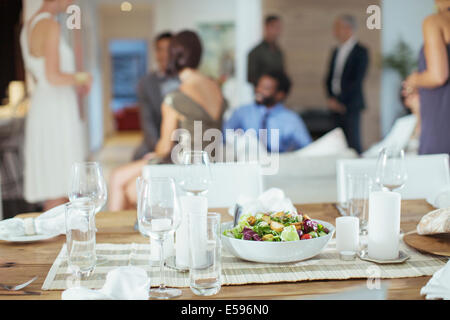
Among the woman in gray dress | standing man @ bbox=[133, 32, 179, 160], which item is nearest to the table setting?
the woman in gray dress

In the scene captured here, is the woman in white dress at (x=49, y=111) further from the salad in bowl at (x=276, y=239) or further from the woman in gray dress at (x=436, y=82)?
the salad in bowl at (x=276, y=239)

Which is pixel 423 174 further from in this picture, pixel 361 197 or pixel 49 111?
pixel 49 111

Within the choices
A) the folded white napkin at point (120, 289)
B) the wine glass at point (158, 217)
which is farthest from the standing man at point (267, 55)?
the folded white napkin at point (120, 289)

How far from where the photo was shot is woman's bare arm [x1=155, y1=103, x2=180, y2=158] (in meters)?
4.47

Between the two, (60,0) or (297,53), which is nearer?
(60,0)

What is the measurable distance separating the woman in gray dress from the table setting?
2297 mm

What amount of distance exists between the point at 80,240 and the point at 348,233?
0.60 m

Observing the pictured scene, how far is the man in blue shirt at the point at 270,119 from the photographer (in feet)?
16.6

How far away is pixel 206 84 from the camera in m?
4.54

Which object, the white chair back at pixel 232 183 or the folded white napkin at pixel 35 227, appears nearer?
the folded white napkin at pixel 35 227

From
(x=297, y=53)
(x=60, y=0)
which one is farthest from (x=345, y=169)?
(x=297, y=53)

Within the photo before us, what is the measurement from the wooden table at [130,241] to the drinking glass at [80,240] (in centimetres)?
7

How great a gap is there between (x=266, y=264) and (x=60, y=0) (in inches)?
145

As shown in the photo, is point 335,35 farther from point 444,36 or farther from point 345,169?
point 345,169
